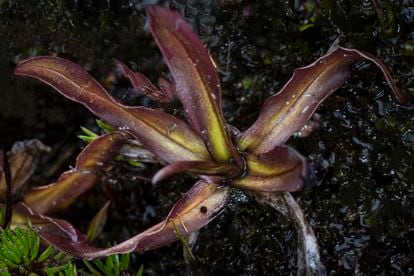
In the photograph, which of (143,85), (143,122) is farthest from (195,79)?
(143,85)

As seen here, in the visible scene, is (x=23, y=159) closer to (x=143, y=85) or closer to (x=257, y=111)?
(x=143, y=85)

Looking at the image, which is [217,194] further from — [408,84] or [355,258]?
[408,84]

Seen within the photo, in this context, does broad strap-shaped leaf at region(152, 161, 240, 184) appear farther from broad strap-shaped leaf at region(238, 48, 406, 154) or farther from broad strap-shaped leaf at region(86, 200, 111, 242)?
broad strap-shaped leaf at region(86, 200, 111, 242)

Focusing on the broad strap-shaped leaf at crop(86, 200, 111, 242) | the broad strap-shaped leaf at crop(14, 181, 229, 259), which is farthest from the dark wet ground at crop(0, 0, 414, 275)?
the broad strap-shaped leaf at crop(14, 181, 229, 259)

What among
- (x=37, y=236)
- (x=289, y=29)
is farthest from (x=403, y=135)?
(x=37, y=236)

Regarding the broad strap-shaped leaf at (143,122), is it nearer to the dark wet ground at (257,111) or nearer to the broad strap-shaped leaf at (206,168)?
the broad strap-shaped leaf at (206,168)
